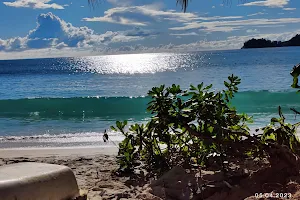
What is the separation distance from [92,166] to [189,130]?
2.07 m

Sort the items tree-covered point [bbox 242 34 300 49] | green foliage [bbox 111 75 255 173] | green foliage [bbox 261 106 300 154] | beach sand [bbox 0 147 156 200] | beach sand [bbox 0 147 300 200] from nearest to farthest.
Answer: beach sand [bbox 0 147 300 200] < green foliage [bbox 261 106 300 154] < green foliage [bbox 111 75 255 173] < beach sand [bbox 0 147 156 200] < tree-covered point [bbox 242 34 300 49]

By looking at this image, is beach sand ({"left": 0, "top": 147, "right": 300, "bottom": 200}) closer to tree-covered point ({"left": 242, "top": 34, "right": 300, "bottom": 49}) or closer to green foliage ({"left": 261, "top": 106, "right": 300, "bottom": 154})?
green foliage ({"left": 261, "top": 106, "right": 300, "bottom": 154})

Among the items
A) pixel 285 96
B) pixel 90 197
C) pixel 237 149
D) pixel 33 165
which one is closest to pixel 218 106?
pixel 237 149

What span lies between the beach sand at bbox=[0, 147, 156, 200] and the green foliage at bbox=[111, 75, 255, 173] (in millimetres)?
397

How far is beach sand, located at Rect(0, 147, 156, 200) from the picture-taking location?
160 inches

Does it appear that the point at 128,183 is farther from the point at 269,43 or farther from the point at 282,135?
the point at 269,43

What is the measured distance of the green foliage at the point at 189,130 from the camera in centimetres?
395

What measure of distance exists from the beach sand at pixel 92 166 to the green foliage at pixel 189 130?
397 millimetres

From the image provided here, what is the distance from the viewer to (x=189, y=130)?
3898 millimetres

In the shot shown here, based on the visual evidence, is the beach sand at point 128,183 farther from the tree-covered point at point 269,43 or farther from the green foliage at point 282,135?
the tree-covered point at point 269,43
